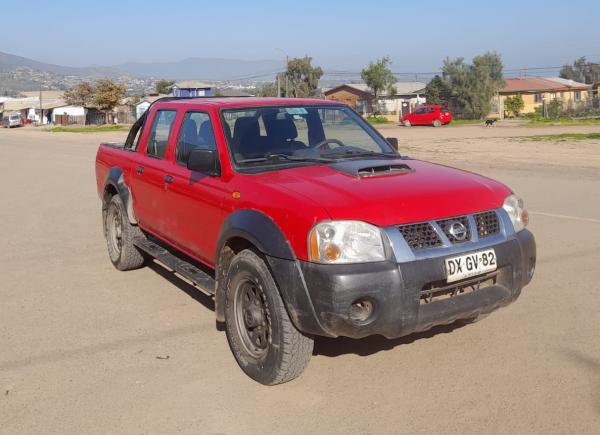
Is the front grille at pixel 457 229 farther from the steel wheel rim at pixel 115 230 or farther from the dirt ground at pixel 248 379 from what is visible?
the steel wheel rim at pixel 115 230

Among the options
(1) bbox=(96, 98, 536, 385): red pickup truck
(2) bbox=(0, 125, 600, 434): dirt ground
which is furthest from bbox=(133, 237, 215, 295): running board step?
(2) bbox=(0, 125, 600, 434): dirt ground

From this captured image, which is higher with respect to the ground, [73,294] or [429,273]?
[429,273]

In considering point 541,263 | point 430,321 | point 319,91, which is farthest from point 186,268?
point 319,91

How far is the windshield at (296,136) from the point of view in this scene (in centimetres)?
483

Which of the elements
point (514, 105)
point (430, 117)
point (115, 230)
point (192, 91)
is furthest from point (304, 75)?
point (115, 230)

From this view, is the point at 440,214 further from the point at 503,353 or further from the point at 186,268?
the point at 186,268

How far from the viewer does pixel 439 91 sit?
70375 millimetres

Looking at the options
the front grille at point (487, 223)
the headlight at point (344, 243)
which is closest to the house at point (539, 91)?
the front grille at point (487, 223)

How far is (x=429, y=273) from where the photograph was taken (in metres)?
3.69

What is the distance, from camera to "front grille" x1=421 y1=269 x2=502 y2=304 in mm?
3791

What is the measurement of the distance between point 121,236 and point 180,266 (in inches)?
59.3

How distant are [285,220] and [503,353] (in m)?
1.80

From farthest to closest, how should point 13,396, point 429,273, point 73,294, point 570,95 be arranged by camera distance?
point 570,95 < point 73,294 < point 13,396 < point 429,273

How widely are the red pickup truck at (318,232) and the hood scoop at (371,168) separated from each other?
0.03ft
